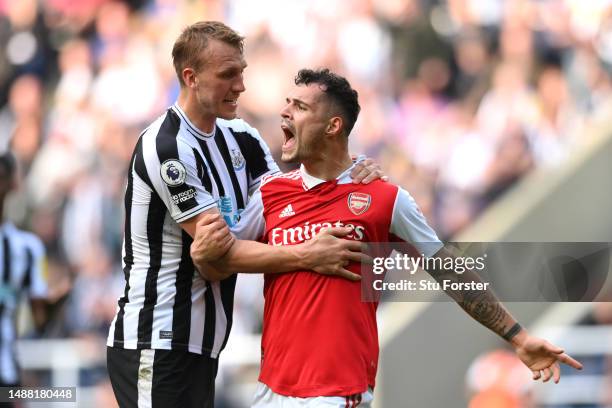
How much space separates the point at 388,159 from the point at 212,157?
525 centimetres

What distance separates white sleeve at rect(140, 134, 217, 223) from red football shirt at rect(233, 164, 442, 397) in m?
0.25

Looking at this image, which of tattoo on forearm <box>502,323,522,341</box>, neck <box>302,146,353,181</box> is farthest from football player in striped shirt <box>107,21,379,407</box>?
tattoo on forearm <box>502,323,522,341</box>

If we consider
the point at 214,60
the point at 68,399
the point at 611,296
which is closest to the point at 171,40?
the point at 68,399

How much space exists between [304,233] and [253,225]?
10.4 inches

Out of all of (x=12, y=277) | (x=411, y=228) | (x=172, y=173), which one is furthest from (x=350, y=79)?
(x=172, y=173)

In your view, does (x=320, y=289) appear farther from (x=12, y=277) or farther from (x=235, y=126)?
(x=12, y=277)

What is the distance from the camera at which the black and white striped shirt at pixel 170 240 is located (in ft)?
15.0

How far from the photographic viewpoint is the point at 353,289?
4504 mm

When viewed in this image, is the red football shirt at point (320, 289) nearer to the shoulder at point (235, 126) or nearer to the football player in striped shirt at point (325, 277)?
the football player in striped shirt at point (325, 277)

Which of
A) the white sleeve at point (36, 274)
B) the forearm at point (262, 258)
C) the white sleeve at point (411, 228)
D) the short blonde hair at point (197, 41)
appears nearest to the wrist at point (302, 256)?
the forearm at point (262, 258)

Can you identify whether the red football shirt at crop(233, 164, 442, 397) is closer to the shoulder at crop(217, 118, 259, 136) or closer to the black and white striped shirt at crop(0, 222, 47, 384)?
the shoulder at crop(217, 118, 259, 136)

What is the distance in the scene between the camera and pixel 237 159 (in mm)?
4941

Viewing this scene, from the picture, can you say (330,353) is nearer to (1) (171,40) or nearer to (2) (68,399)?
(2) (68,399)

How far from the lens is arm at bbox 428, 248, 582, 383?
4.64 metres
